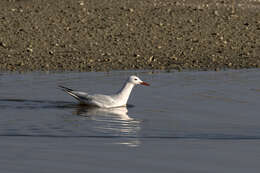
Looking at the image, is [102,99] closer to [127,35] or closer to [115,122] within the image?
[115,122]

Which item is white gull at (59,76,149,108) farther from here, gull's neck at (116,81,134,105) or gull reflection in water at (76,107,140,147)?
gull reflection in water at (76,107,140,147)

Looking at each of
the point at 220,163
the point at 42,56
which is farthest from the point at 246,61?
the point at 220,163

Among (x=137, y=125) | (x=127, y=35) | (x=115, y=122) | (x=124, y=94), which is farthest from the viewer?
(x=127, y=35)

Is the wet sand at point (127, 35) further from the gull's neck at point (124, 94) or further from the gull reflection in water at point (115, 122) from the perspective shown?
the gull reflection in water at point (115, 122)

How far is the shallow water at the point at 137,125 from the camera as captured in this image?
35.0 feet

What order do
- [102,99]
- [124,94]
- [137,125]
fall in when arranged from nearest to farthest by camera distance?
[137,125] < [102,99] < [124,94]

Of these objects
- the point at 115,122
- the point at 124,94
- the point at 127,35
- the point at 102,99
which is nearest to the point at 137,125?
the point at 115,122

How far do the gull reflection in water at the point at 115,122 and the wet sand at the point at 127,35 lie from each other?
608 centimetres

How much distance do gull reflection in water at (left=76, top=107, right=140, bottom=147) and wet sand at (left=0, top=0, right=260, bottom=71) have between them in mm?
6083

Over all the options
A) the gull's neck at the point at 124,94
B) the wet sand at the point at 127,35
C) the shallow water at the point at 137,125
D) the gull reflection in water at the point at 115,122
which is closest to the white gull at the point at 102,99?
the gull's neck at the point at 124,94

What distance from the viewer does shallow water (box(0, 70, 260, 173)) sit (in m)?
10.7

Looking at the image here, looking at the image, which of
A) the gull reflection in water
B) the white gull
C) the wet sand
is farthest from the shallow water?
the wet sand

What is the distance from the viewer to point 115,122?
14.8 metres

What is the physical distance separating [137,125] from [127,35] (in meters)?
12.5
